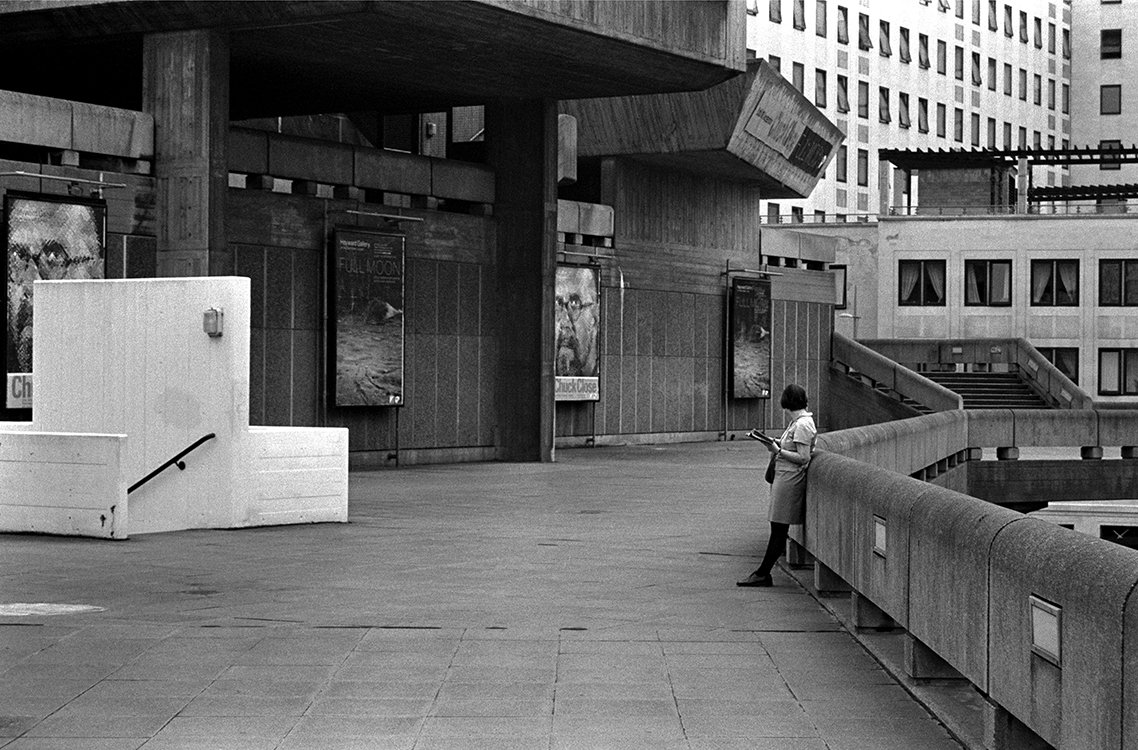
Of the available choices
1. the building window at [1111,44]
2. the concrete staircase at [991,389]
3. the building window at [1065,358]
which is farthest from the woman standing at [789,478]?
the building window at [1111,44]

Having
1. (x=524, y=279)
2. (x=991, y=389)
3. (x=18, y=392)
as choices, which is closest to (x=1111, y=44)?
(x=991, y=389)

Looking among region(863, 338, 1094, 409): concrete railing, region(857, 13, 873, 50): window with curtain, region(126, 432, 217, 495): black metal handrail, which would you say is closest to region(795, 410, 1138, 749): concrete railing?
region(126, 432, 217, 495): black metal handrail

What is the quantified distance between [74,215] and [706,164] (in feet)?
60.5

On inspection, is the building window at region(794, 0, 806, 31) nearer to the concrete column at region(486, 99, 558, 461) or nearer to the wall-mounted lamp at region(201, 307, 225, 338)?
the concrete column at region(486, 99, 558, 461)

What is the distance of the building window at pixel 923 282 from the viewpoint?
61375 mm

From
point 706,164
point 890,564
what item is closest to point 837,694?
point 890,564

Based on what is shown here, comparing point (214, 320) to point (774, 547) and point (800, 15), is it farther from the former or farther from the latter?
point (800, 15)

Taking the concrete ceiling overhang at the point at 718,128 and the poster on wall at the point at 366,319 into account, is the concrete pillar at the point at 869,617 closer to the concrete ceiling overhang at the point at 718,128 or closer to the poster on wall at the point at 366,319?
the poster on wall at the point at 366,319

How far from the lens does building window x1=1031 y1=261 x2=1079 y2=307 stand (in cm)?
6088

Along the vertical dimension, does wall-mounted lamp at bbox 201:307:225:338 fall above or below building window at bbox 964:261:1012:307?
below

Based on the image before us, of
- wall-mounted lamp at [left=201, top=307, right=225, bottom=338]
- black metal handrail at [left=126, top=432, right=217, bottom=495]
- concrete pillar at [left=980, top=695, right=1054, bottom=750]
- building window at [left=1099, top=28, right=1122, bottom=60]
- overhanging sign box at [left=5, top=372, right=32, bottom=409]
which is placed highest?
building window at [left=1099, top=28, right=1122, bottom=60]

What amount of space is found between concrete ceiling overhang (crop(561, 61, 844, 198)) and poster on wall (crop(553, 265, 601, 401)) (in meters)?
2.90

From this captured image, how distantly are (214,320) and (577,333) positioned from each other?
19.9 metres

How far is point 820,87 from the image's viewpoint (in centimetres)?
8275
